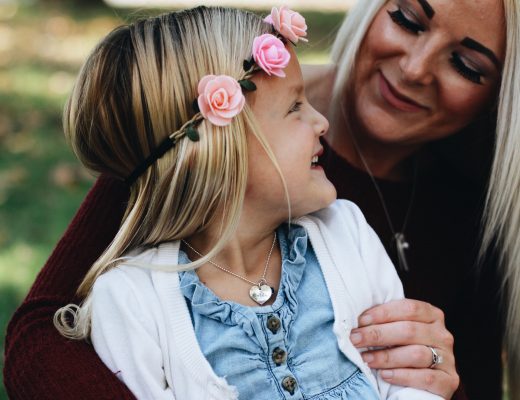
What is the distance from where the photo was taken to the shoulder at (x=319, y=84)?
2.67m

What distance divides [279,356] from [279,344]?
1.2 inches

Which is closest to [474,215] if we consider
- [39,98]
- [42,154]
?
[42,154]

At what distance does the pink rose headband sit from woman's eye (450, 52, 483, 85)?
2.14ft

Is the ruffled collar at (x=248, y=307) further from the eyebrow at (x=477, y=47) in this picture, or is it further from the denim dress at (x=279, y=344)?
the eyebrow at (x=477, y=47)

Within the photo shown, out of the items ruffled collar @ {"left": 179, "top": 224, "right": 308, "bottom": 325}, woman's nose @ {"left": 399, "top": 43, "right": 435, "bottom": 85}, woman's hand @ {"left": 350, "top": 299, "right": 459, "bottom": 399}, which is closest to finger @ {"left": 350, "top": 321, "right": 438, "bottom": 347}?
woman's hand @ {"left": 350, "top": 299, "right": 459, "bottom": 399}

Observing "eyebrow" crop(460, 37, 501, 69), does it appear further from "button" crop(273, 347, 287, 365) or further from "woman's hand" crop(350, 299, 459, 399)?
"button" crop(273, 347, 287, 365)

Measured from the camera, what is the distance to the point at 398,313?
6.41 feet

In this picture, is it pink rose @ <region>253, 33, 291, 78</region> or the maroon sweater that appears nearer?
pink rose @ <region>253, 33, 291, 78</region>

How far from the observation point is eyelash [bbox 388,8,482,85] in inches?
88.6

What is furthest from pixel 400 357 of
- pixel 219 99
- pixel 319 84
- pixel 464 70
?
pixel 319 84

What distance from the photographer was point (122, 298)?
1732 millimetres

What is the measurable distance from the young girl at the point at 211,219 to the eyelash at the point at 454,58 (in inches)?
21.8

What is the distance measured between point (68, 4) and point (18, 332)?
7.78 metres

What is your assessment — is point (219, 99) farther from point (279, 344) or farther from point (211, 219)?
point (279, 344)
